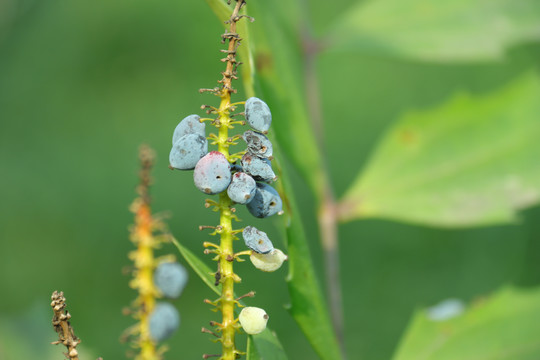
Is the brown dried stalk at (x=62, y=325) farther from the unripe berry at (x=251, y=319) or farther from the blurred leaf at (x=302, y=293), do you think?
the blurred leaf at (x=302, y=293)

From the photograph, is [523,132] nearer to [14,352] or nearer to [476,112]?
[476,112]

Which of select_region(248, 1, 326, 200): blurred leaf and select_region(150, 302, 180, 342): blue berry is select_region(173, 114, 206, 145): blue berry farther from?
select_region(248, 1, 326, 200): blurred leaf

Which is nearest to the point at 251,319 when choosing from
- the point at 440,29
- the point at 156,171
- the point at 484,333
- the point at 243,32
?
the point at 243,32

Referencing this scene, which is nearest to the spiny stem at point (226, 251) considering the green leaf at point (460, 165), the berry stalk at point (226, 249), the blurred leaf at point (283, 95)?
the berry stalk at point (226, 249)

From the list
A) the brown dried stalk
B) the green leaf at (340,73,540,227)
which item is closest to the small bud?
the brown dried stalk

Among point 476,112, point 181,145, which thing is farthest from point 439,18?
point 181,145

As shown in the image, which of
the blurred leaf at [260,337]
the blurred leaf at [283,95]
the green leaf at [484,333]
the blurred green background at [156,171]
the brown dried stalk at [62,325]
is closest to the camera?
the brown dried stalk at [62,325]
